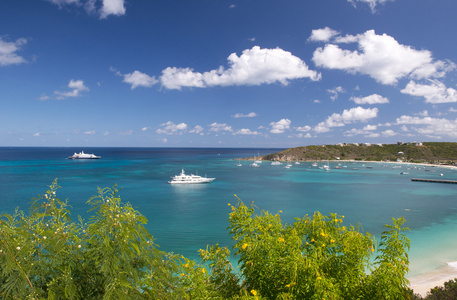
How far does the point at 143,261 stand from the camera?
5164mm

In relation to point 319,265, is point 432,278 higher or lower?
lower

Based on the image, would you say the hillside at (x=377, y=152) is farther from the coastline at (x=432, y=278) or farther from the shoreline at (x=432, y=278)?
the shoreline at (x=432, y=278)

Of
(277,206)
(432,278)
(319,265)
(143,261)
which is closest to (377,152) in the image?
(277,206)

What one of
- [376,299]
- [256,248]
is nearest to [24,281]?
[256,248]

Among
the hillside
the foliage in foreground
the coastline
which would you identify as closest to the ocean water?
Answer: the coastline

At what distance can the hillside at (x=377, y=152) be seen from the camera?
133 meters

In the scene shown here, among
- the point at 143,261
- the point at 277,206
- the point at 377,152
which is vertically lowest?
the point at 277,206

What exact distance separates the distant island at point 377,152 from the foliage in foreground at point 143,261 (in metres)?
137

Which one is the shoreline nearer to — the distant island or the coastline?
the coastline

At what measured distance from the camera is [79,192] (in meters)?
46.9

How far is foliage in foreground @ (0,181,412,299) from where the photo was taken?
414 cm

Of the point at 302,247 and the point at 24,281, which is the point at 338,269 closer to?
the point at 302,247

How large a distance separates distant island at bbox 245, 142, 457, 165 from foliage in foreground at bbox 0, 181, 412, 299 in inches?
5383

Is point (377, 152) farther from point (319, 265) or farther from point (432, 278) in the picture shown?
point (319, 265)
